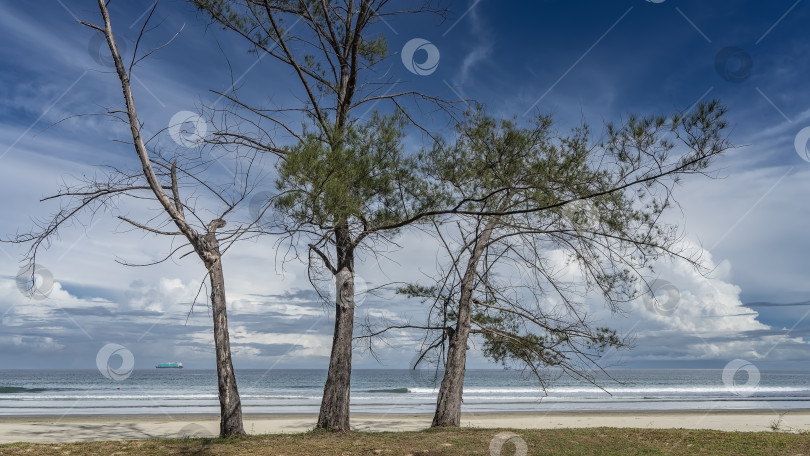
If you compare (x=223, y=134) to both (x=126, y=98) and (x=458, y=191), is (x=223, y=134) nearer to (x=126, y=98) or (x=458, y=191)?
(x=126, y=98)

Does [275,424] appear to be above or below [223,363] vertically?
below

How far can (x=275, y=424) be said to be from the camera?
17625 mm

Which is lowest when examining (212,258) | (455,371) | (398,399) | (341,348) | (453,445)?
(398,399)

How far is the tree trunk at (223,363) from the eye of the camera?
879cm

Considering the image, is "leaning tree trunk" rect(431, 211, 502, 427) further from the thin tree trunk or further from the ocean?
the thin tree trunk

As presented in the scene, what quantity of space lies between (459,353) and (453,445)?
364 cm

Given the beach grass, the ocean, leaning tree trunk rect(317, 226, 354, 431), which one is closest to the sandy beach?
the ocean

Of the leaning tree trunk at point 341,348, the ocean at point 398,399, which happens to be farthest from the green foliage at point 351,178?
the ocean at point 398,399

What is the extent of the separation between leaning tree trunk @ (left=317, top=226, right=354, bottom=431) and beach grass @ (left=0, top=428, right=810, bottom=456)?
426 millimetres

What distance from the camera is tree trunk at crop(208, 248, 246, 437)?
8.79m

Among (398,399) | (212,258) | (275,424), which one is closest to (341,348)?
(212,258)

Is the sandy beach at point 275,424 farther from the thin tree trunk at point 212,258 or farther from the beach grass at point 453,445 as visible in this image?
the beach grass at point 453,445

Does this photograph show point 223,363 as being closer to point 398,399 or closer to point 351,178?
point 351,178

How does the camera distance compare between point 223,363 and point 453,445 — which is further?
point 223,363
